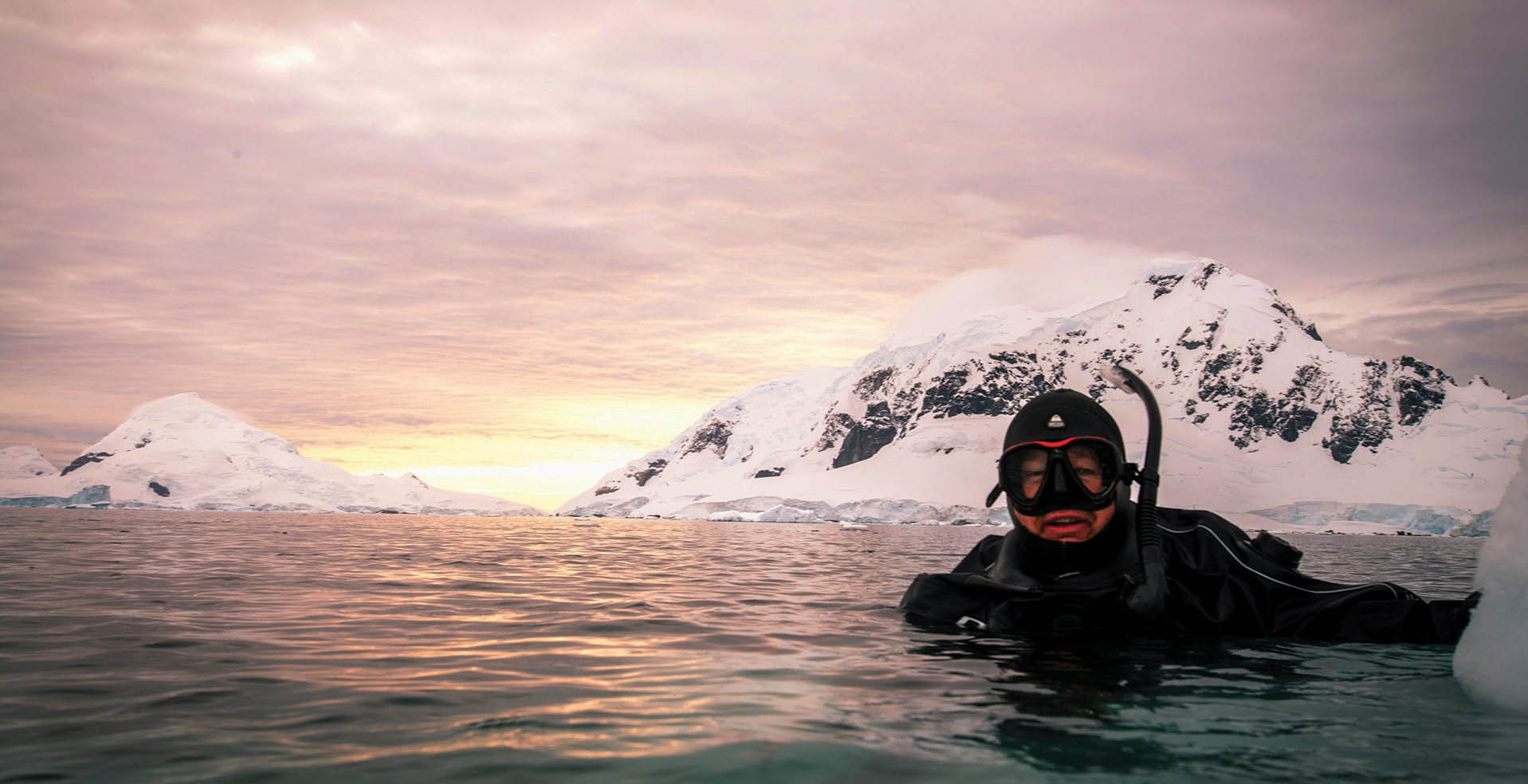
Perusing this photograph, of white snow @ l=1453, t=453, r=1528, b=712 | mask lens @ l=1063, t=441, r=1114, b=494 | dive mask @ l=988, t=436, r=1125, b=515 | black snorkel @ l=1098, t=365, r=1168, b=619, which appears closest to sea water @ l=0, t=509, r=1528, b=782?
white snow @ l=1453, t=453, r=1528, b=712

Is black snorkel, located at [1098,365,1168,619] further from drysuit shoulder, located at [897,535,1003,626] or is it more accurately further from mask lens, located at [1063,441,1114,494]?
drysuit shoulder, located at [897,535,1003,626]

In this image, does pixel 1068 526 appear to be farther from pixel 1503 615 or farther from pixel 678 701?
pixel 678 701

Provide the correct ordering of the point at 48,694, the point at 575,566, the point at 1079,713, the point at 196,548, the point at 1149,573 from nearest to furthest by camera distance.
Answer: the point at 1079,713, the point at 48,694, the point at 1149,573, the point at 575,566, the point at 196,548

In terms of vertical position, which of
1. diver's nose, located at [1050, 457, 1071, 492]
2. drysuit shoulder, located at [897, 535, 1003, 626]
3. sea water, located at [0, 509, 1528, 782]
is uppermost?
diver's nose, located at [1050, 457, 1071, 492]

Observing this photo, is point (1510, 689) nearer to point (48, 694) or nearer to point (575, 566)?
point (48, 694)

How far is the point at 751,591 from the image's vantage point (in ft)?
41.2

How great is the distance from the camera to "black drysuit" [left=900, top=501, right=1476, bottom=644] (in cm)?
673

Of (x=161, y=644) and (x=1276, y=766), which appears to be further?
(x=161, y=644)

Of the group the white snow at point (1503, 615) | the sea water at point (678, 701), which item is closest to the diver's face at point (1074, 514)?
the sea water at point (678, 701)

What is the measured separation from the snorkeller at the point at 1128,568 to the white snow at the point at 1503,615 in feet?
5.87

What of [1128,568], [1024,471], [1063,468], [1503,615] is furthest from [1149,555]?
[1503,615]

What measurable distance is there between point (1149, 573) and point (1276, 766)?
3043mm

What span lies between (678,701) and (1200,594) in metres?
4.54

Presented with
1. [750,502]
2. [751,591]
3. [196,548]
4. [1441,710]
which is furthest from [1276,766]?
[750,502]
